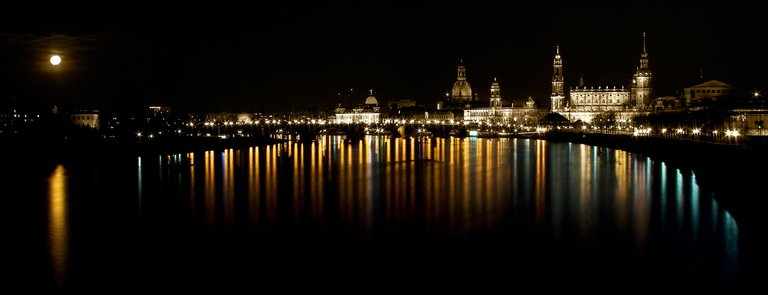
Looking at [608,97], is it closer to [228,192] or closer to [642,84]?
[642,84]

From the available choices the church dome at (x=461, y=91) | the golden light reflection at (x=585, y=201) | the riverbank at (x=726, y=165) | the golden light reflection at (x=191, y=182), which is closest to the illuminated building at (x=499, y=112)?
the church dome at (x=461, y=91)

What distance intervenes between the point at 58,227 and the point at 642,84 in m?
74.4

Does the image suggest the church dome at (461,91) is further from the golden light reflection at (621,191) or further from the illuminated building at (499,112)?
the golden light reflection at (621,191)

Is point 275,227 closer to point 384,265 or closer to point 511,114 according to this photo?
point 384,265

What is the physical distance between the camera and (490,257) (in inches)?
437

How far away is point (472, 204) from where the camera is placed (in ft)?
55.8

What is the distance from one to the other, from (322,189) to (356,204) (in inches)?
139

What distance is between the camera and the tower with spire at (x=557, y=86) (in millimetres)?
84625

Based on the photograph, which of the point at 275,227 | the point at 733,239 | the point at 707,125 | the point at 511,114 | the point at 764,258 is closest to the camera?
the point at 764,258

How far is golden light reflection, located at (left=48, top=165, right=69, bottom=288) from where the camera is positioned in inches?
416

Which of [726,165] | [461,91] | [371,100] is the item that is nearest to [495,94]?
[461,91]

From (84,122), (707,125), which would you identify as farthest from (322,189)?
(84,122)

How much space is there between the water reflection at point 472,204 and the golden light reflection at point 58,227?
2282 millimetres

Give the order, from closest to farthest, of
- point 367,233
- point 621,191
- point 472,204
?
point 367,233
point 472,204
point 621,191
